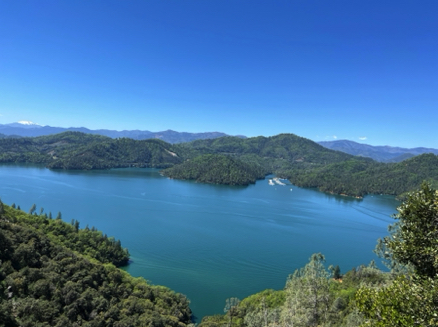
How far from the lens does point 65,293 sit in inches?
750

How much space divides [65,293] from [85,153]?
13710 cm

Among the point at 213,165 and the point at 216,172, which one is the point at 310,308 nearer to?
the point at 216,172

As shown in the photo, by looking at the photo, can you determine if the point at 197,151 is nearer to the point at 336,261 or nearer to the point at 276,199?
the point at 276,199

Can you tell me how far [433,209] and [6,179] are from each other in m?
106

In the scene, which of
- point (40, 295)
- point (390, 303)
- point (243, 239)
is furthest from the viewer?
point (243, 239)

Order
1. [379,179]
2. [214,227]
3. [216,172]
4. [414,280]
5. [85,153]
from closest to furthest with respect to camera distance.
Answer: [414,280] → [214,227] → [379,179] → [216,172] → [85,153]

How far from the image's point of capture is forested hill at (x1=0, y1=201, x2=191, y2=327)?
16906 millimetres

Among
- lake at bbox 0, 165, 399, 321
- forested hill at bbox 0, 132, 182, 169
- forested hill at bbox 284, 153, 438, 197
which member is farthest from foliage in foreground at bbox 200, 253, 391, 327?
forested hill at bbox 0, 132, 182, 169

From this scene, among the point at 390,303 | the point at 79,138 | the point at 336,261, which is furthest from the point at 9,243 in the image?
the point at 79,138

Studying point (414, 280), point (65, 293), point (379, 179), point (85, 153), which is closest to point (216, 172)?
point (379, 179)

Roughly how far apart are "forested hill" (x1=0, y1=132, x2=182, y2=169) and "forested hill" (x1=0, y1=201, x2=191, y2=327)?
11505 centimetres

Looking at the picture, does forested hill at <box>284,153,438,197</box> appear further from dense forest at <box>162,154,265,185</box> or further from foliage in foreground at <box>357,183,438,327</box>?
foliage in foreground at <box>357,183,438,327</box>

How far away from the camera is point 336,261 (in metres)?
39.0

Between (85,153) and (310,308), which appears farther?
(85,153)
